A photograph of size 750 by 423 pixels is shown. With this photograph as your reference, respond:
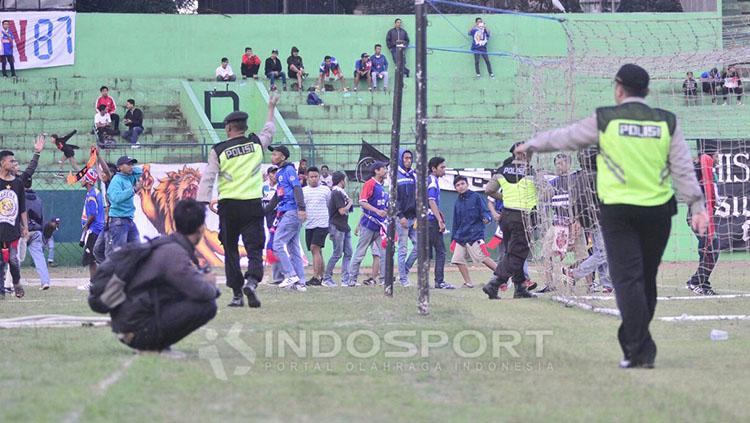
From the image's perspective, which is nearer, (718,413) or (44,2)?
(718,413)

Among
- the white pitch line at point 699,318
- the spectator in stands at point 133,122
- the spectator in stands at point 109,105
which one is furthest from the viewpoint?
the spectator in stands at point 109,105

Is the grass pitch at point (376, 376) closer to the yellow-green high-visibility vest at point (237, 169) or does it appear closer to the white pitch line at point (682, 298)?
the yellow-green high-visibility vest at point (237, 169)

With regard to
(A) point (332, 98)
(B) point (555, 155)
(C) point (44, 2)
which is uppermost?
(C) point (44, 2)

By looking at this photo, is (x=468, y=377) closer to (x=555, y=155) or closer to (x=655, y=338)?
(x=655, y=338)

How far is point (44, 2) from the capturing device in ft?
112

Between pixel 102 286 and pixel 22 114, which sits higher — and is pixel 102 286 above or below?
Result: below

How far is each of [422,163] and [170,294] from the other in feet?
13.9

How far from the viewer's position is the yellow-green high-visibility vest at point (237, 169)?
1223cm

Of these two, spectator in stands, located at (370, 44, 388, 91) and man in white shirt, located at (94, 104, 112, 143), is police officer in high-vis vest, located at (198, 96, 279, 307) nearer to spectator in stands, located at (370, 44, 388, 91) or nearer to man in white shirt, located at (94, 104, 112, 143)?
man in white shirt, located at (94, 104, 112, 143)

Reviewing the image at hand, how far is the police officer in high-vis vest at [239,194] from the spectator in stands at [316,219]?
555 cm

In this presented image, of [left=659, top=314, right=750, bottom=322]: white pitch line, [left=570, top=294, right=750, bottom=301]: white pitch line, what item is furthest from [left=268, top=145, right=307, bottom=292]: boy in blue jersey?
[left=659, top=314, right=750, bottom=322]: white pitch line

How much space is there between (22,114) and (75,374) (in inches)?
1020

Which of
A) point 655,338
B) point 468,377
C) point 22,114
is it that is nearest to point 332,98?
point 22,114

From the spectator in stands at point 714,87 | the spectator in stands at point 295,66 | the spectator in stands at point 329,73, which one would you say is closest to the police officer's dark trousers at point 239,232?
the spectator in stands at point 714,87
